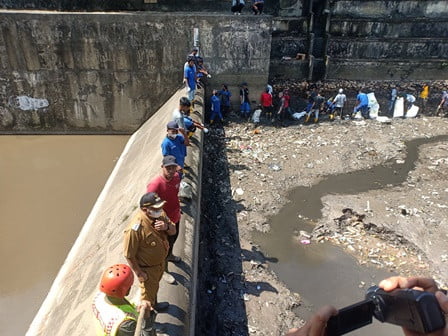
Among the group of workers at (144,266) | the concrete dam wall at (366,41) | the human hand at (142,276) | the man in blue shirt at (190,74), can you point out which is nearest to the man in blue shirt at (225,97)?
the man in blue shirt at (190,74)

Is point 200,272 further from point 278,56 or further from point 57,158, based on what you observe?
point 278,56

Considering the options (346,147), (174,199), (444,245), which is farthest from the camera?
(346,147)

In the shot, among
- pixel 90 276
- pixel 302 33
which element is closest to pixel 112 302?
pixel 90 276

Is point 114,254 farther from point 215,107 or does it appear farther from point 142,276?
point 215,107

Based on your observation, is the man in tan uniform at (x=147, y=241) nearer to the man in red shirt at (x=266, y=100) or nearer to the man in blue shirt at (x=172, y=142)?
the man in blue shirt at (x=172, y=142)

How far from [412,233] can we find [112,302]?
560cm

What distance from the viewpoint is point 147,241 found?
269 centimetres

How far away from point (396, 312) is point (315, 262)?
475cm

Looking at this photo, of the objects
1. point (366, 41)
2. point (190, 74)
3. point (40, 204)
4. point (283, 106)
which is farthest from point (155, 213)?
point (366, 41)

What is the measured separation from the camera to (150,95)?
10008mm

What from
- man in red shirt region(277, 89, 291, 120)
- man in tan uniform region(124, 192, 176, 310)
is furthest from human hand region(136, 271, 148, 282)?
man in red shirt region(277, 89, 291, 120)

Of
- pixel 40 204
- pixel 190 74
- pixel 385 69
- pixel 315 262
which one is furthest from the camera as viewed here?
pixel 385 69

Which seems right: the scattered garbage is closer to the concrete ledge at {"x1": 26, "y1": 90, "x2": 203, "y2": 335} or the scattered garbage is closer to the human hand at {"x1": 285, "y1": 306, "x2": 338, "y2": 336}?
the concrete ledge at {"x1": 26, "y1": 90, "x2": 203, "y2": 335}

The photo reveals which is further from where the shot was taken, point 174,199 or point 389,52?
point 389,52
